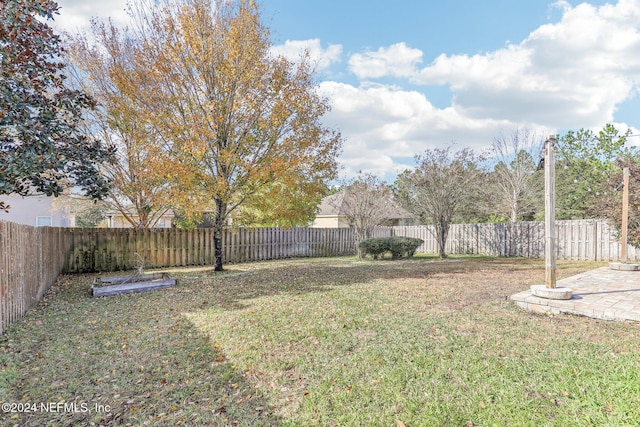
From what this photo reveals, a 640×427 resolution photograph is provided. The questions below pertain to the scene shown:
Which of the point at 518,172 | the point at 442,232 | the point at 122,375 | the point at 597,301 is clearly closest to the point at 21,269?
the point at 122,375

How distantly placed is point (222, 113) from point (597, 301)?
9.50 metres

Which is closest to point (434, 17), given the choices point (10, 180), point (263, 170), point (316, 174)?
point (316, 174)

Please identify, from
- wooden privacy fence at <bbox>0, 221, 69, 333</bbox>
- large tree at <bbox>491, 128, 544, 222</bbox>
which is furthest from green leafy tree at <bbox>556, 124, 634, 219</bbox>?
wooden privacy fence at <bbox>0, 221, 69, 333</bbox>

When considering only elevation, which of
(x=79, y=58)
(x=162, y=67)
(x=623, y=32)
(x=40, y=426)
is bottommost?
(x=40, y=426)

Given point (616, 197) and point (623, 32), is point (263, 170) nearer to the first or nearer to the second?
point (623, 32)

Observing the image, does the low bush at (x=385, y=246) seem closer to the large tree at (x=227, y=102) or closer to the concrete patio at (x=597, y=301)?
the large tree at (x=227, y=102)

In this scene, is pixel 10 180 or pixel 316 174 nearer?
pixel 10 180

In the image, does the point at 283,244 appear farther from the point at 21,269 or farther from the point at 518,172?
the point at 518,172

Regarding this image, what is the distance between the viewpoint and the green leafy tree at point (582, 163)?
21.0m

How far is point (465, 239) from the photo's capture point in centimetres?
1844

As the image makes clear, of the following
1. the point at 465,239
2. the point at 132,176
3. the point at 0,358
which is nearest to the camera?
the point at 0,358

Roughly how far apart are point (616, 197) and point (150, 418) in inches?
572

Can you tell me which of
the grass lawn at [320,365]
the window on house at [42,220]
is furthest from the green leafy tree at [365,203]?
the window on house at [42,220]

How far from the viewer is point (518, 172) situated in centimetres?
2167
